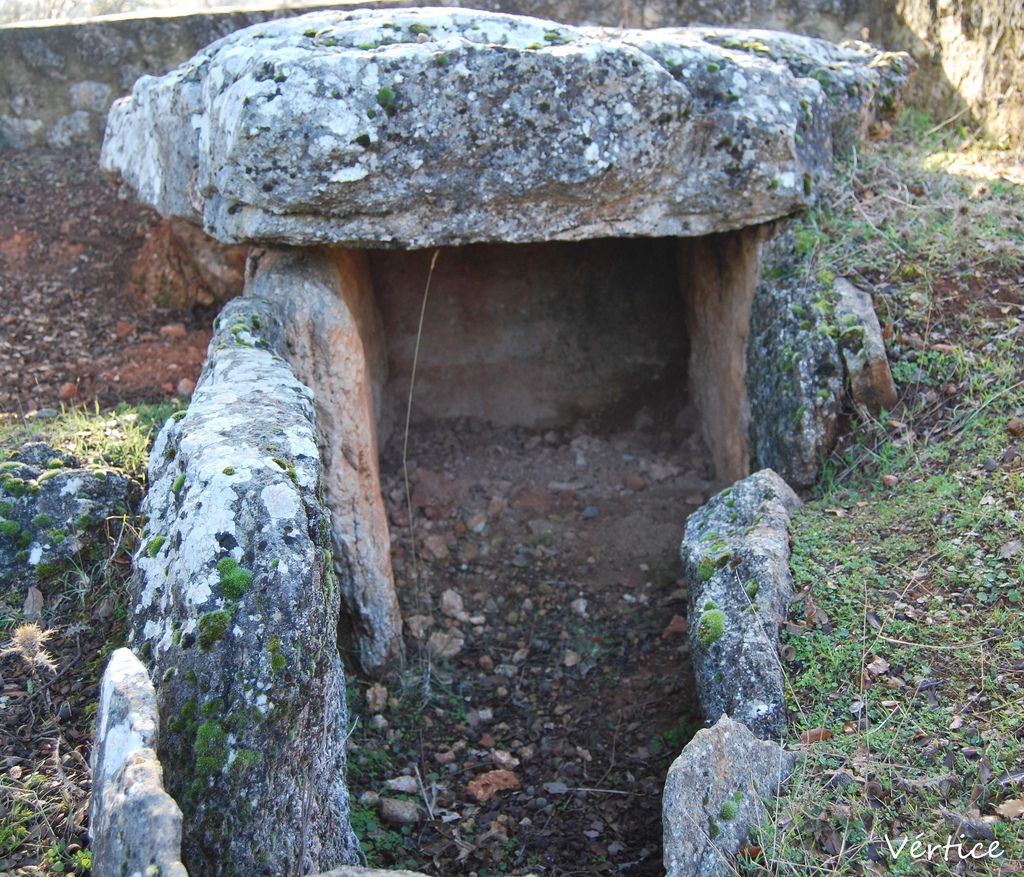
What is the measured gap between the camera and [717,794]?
2.16 meters

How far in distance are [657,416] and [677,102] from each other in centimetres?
A: 196

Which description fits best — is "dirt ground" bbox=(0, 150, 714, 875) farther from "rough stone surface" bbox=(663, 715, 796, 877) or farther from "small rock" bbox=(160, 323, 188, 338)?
"rough stone surface" bbox=(663, 715, 796, 877)

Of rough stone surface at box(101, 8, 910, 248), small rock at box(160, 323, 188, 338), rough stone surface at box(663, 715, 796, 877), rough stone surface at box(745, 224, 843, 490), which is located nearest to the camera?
rough stone surface at box(663, 715, 796, 877)

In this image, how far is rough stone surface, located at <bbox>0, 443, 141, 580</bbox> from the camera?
2770 mm

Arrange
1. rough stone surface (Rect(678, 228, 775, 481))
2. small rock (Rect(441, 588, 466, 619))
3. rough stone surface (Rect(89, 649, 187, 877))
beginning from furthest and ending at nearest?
rough stone surface (Rect(678, 228, 775, 481))
small rock (Rect(441, 588, 466, 619))
rough stone surface (Rect(89, 649, 187, 877))

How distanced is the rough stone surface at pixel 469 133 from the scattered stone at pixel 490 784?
1.93 meters

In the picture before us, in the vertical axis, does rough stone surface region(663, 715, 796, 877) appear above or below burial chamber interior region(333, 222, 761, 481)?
below

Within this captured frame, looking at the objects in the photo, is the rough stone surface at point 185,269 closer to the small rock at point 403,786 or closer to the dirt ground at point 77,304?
the dirt ground at point 77,304

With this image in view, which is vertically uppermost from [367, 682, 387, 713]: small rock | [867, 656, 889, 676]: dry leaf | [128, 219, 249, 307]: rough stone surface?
[128, 219, 249, 307]: rough stone surface

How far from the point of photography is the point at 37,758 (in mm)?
2260

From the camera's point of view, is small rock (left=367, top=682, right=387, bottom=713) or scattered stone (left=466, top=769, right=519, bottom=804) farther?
small rock (left=367, top=682, right=387, bottom=713)

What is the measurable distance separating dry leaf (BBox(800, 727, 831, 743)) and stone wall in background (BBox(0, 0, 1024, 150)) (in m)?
3.74

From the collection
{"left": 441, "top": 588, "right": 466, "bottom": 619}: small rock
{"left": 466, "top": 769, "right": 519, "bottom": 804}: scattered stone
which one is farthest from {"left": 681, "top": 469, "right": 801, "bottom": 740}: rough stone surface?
{"left": 441, "top": 588, "right": 466, "bottom": 619}: small rock

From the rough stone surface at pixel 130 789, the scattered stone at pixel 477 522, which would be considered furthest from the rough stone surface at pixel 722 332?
the rough stone surface at pixel 130 789
